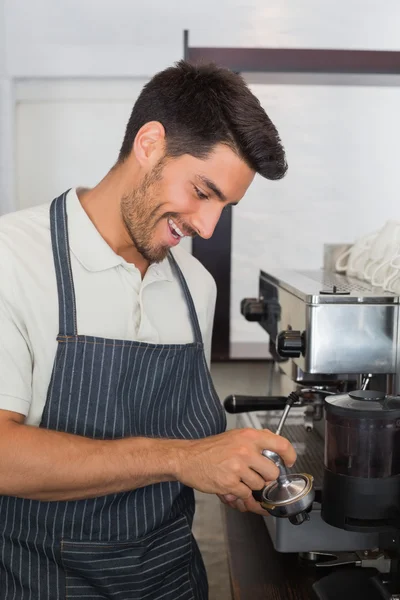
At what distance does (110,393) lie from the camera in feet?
3.79

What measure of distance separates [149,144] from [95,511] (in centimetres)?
59

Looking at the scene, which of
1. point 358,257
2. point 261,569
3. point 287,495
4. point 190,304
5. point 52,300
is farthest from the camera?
point 358,257

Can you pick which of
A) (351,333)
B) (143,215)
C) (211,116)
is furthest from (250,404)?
(211,116)

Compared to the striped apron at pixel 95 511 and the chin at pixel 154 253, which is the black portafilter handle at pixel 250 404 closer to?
the striped apron at pixel 95 511

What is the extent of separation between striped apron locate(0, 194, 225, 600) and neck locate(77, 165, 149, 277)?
0.05m

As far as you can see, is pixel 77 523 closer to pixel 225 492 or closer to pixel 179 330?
pixel 225 492

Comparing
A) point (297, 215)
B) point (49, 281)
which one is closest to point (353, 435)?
point (49, 281)

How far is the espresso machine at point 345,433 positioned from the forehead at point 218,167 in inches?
8.9

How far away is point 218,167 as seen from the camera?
1138 millimetres

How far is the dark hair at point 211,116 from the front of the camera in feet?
3.69

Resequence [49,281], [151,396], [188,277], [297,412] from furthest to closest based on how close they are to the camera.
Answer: [297,412], [188,277], [151,396], [49,281]

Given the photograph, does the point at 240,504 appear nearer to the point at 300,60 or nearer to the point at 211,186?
the point at 211,186

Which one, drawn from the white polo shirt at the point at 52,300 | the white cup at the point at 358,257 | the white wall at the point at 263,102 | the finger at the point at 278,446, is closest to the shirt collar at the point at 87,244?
the white polo shirt at the point at 52,300

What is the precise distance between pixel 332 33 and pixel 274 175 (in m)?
1.18
